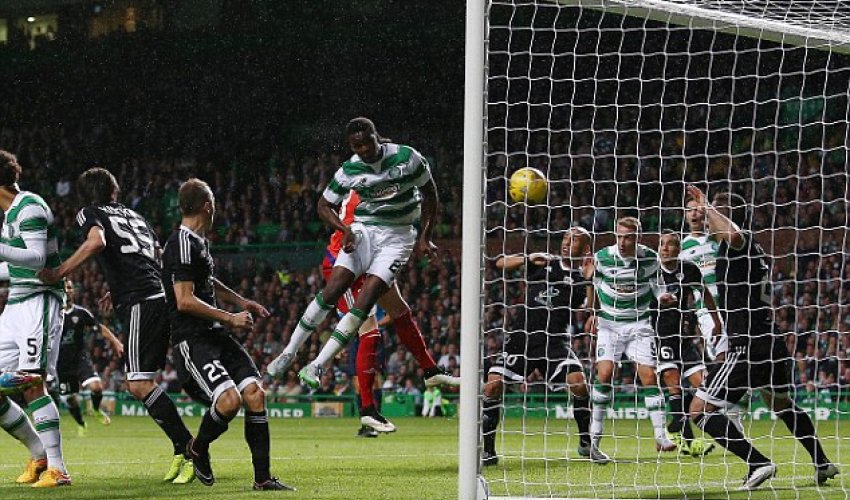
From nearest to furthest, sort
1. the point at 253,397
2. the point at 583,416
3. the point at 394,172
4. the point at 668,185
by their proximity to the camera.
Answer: the point at 253,397
the point at 394,172
the point at 583,416
the point at 668,185

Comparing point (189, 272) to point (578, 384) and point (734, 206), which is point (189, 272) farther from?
point (578, 384)

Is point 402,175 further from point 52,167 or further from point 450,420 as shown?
point 52,167

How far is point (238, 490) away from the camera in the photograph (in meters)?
6.75

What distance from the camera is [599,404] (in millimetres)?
9125

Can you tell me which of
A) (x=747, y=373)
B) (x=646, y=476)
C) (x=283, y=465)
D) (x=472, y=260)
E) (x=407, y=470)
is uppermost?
(x=472, y=260)

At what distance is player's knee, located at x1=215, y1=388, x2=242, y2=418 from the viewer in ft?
21.4

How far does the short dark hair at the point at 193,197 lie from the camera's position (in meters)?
6.70

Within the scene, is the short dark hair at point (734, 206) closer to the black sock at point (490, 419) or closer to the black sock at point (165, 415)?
the black sock at point (490, 419)

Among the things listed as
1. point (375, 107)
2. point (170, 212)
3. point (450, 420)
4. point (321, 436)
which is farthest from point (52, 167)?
point (321, 436)

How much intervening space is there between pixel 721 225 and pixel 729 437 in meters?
1.25

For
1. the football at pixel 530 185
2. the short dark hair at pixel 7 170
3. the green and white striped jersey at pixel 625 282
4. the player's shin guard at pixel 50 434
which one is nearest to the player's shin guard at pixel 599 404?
the green and white striped jersey at pixel 625 282

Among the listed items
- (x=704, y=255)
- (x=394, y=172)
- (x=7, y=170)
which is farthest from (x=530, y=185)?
(x=7, y=170)

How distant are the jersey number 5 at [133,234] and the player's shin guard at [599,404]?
3.42 metres

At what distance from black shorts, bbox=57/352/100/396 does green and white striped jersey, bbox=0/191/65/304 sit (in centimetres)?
636
